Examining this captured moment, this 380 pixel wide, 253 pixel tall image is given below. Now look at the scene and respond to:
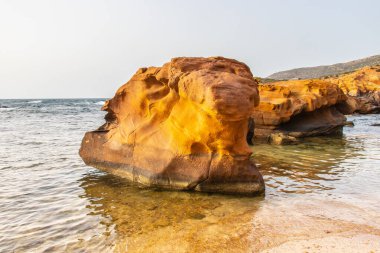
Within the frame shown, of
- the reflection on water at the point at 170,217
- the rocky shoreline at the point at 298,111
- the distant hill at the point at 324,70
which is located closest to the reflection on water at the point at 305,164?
the rocky shoreline at the point at 298,111

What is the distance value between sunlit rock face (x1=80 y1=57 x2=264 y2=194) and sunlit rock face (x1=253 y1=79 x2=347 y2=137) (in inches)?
285

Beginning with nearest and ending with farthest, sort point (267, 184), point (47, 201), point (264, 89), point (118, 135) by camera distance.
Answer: point (47, 201)
point (267, 184)
point (118, 135)
point (264, 89)

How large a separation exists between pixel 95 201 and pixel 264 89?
35.7ft

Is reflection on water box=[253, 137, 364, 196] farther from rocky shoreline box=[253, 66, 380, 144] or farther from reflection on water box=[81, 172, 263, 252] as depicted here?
reflection on water box=[81, 172, 263, 252]

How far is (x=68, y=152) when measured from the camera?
10.1m

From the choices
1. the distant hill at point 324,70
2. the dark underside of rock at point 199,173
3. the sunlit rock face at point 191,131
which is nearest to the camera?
the sunlit rock face at point 191,131

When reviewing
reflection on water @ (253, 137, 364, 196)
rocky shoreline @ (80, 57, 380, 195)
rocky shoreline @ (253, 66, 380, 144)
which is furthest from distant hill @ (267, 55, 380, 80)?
rocky shoreline @ (80, 57, 380, 195)

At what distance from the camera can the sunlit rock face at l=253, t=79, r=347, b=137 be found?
43.8 ft

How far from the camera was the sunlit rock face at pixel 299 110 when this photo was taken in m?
13.4

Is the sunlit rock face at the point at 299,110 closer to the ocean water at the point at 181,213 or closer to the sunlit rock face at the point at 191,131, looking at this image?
the ocean water at the point at 181,213

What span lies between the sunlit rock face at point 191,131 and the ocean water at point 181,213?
1.04 feet

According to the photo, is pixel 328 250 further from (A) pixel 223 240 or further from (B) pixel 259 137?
(B) pixel 259 137

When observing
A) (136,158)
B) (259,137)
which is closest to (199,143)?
(136,158)

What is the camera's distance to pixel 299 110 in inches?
534
